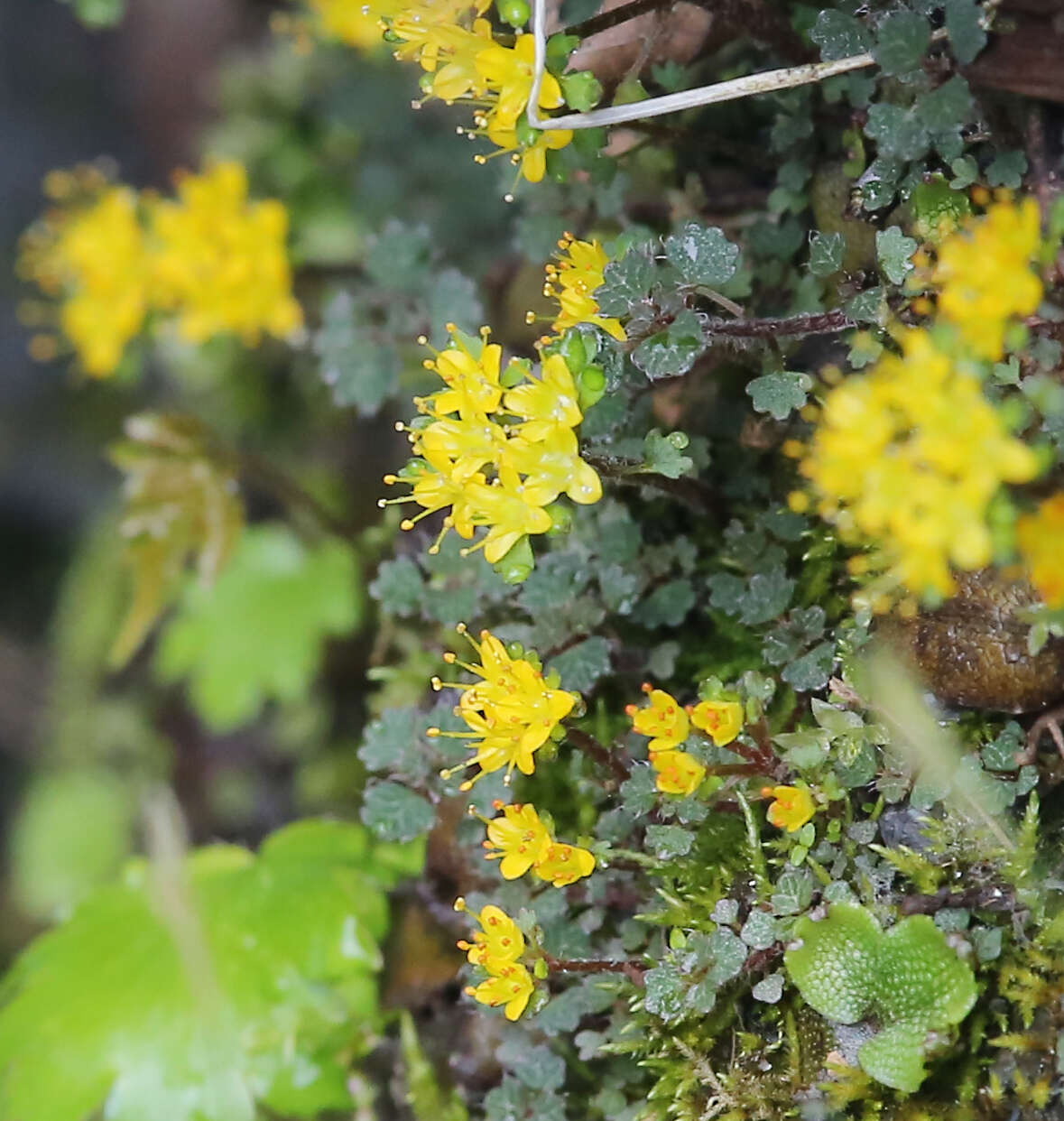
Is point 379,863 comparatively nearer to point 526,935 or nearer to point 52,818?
point 526,935

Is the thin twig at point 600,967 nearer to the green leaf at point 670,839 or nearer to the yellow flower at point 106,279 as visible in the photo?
the green leaf at point 670,839

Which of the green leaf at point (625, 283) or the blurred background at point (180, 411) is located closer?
the green leaf at point (625, 283)

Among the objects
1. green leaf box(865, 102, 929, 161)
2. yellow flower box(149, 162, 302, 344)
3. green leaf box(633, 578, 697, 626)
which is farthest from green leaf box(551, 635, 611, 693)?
yellow flower box(149, 162, 302, 344)

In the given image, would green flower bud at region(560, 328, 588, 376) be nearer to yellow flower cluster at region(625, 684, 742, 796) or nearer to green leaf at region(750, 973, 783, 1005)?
yellow flower cluster at region(625, 684, 742, 796)

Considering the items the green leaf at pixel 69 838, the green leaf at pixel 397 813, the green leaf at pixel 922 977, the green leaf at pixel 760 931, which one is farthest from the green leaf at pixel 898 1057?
the green leaf at pixel 69 838

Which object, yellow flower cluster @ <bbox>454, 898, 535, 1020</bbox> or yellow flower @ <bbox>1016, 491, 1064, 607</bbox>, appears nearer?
yellow flower @ <bbox>1016, 491, 1064, 607</bbox>

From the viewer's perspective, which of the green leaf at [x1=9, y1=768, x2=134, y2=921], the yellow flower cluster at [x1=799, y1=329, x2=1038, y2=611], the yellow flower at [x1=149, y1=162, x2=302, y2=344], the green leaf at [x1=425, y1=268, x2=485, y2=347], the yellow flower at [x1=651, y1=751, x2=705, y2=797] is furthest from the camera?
the green leaf at [x1=9, y1=768, x2=134, y2=921]

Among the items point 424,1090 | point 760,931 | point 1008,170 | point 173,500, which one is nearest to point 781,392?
point 1008,170

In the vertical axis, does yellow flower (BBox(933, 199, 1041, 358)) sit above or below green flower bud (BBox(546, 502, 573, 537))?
above
